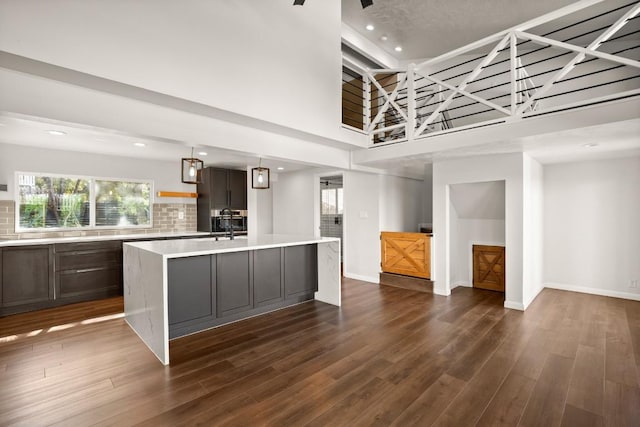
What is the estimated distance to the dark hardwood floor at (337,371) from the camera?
2062mm

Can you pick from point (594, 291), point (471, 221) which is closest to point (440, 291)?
point (471, 221)

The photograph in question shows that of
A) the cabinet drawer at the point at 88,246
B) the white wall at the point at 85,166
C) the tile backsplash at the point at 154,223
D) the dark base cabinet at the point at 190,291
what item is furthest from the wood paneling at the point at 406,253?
the cabinet drawer at the point at 88,246

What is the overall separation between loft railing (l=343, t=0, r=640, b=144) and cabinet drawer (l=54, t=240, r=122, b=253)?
173 inches

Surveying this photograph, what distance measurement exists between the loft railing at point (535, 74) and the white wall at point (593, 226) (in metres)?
1.20

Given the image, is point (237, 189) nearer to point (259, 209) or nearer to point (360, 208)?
point (259, 209)

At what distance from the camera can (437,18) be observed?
5203 mm

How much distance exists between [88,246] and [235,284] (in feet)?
9.03

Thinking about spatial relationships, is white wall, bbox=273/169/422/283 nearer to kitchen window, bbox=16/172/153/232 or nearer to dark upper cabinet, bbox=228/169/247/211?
dark upper cabinet, bbox=228/169/247/211

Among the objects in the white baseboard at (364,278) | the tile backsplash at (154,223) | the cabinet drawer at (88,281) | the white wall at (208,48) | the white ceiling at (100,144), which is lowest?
the white baseboard at (364,278)

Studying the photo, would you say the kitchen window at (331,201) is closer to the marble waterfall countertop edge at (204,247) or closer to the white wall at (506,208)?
the white wall at (506,208)

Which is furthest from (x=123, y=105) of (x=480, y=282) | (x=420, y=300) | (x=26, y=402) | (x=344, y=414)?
(x=480, y=282)

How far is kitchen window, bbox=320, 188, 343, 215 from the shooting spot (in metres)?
8.19

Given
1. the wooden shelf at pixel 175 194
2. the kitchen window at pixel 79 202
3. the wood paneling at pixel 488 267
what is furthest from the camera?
the wooden shelf at pixel 175 194

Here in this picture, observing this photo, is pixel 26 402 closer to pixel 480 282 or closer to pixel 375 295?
pixel 375 295
